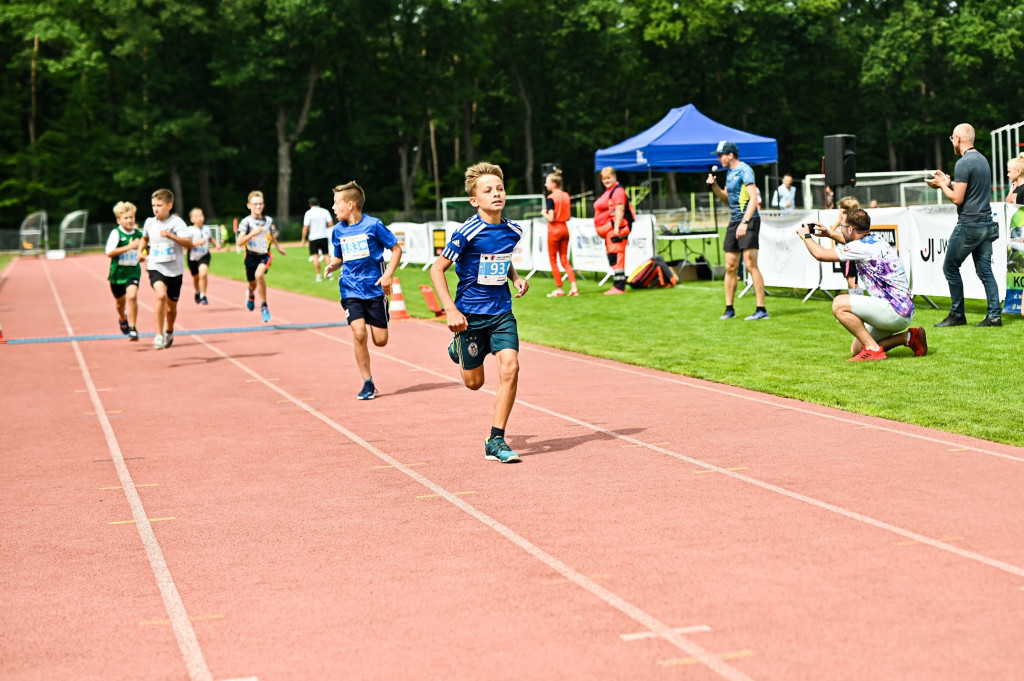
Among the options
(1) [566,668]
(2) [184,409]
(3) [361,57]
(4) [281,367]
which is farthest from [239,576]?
(3) [361,57]

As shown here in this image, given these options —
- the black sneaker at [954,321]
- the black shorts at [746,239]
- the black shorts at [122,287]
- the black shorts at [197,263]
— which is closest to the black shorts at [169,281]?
the black shorts at [122,287]

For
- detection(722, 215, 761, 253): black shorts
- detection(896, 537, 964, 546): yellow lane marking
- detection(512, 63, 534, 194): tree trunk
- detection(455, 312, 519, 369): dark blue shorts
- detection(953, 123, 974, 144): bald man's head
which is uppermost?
detection(512, 63, 534, 194): tree trunk

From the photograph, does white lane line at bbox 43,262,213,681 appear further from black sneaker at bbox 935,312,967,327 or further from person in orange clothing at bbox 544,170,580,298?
person in orange clothing at bbox 544,170,580,298

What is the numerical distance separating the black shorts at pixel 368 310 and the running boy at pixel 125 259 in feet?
17.1

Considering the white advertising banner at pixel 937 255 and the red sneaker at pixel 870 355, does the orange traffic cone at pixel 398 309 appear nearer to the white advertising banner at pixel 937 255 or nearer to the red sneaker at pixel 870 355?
the white advertising banner at pixel 937 255

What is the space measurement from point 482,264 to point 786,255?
11748mm

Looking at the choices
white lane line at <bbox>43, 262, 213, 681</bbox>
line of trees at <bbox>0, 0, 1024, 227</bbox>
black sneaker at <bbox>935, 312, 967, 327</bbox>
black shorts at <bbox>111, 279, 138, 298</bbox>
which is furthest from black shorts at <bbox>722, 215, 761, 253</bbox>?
line of trees at <bbox>0, 0, 1024, 227</bbox>

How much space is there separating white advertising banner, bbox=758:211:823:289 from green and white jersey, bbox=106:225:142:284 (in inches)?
351

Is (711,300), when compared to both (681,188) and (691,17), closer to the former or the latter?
(691,17)

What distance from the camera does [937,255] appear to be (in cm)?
1553

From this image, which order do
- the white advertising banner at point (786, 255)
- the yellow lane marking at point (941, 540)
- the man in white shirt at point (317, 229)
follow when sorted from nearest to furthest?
1. the yellow lane marking at point (941, 540)
2. the white advertising banner at point (786, 255)
3. the man in white shirt at point (317, 229)

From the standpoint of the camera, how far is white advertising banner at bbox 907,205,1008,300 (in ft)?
48.0

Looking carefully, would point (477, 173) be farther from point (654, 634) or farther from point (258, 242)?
point (258, 242)

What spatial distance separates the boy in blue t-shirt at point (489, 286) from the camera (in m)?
7.79
